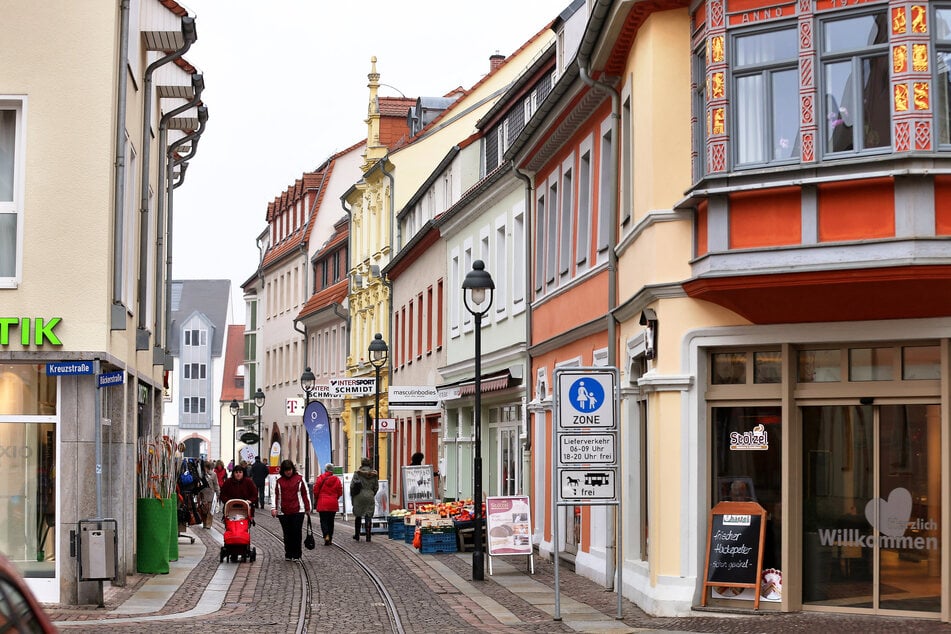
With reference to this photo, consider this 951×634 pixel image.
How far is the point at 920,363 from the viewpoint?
49.9 ft

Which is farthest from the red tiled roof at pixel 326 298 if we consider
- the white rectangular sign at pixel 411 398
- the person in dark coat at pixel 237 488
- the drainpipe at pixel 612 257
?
the drainpipe at pixel 612 257

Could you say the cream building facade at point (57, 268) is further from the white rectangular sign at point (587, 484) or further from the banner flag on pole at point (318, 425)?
the banner flag on pole at point (318, 425)

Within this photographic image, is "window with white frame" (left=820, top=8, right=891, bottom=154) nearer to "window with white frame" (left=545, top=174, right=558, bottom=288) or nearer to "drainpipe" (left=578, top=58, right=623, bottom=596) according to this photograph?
"drainpipe" (left=578, top=58, right=623, bottom=596)

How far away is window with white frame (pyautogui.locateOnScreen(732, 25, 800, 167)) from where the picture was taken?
15195 mm

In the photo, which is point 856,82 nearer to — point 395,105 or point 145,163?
point 145,163

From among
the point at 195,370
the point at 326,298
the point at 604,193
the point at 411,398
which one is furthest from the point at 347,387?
the point at 195,370

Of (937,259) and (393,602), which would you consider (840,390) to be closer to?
(937,259)

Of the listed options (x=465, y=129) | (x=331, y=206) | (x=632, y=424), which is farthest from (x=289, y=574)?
(x=331, y=206)

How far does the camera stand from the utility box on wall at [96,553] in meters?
16.9

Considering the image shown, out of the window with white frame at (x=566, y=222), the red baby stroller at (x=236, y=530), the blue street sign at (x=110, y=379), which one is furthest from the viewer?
the red baby stroller at (x=236, y=530)

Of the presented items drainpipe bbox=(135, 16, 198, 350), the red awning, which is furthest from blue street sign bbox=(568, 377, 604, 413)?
the red awning

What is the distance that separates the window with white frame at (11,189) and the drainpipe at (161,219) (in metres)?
6.08

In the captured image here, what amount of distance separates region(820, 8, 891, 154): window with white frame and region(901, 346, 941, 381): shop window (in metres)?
2.13

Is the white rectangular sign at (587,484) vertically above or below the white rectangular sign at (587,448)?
below
